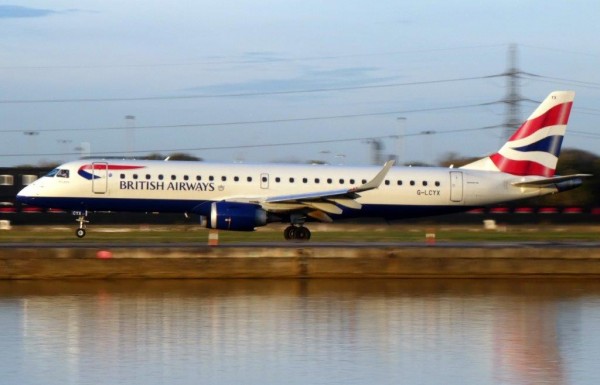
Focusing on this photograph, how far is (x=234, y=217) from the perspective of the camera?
38.0 metres

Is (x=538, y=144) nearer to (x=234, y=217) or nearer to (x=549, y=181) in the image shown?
(x=549, y=181)

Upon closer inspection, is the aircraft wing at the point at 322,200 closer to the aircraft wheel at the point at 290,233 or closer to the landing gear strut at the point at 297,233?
the landing gear strut at the point at 297,233

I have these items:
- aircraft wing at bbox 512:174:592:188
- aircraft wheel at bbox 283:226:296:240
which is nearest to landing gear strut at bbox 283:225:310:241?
aircraft wheel at bbox 283:226:296:240

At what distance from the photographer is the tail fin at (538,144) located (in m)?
44.4

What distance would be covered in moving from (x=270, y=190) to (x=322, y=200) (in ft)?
7.35

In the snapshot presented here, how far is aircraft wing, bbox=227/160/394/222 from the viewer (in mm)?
39438

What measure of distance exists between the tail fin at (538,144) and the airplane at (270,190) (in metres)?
0.81

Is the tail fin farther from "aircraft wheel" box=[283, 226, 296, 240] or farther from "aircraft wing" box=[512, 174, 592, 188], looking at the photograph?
"aircraft wheel" box=[283, 226, 296, 240]

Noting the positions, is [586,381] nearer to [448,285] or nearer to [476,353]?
[476,353]

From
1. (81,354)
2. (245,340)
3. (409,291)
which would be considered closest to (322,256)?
(409,291)

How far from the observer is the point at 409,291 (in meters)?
25.1

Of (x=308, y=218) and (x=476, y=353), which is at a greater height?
(x=308, y=218)

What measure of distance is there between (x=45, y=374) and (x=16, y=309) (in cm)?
686

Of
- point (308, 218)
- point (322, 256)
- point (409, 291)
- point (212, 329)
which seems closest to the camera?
point (212, 329)
